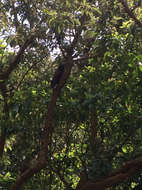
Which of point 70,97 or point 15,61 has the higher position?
point 15,61

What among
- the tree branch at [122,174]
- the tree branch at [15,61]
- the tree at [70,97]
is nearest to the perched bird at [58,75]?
the tree at [70,97]

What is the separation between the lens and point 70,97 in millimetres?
5898

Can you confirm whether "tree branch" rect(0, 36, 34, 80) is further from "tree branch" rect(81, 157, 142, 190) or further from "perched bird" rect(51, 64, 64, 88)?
"tree branch" rect(81, 157, 142, 190)

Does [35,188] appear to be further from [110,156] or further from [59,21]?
[59,21]

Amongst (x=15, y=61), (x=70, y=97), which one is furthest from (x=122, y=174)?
(x=15, y=61)

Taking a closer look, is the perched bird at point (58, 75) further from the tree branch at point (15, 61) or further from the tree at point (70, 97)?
the tree branch at point (15, 61)

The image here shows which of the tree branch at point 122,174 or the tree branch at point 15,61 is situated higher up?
the tree branch at point 15,61

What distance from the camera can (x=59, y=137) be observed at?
6969mm

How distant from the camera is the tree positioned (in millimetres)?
5355

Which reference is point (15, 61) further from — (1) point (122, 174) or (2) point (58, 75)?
(1) point (122, 174)

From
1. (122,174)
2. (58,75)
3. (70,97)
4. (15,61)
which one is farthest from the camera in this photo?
(15,61)

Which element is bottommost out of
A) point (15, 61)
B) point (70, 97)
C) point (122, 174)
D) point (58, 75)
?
point (122, 174)

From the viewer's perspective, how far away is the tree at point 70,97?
5355 mm

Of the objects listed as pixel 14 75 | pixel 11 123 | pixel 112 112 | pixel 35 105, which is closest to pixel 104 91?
pixel 112 112
